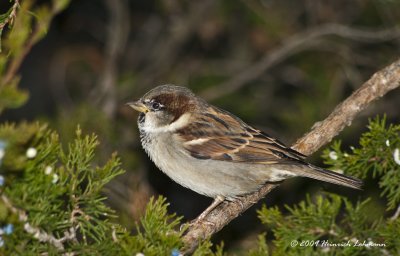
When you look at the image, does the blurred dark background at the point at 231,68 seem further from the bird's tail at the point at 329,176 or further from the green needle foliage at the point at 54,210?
the green needle foliage at the point at 54,210

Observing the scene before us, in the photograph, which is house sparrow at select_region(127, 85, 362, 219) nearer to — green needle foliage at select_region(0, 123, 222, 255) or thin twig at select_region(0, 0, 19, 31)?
green needle foliage at select_region(0, 123, 222, 255)

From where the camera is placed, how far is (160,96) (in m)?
4.00

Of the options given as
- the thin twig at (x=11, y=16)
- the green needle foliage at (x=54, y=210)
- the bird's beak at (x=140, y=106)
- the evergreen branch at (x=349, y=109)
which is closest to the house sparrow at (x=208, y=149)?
the bird's beak at (x=140, y=106)

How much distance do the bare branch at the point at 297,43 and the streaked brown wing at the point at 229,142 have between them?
1468mm

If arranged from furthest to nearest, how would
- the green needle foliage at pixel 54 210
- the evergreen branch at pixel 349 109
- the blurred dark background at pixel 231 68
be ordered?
1. the blurred dark background at pixel 231 68
2. the evergreen branch at pixel 349 109
3. the green needle foliage at pixel 54 210

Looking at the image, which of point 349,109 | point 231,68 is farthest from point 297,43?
point 349,109

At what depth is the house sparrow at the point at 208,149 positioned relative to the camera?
369cm

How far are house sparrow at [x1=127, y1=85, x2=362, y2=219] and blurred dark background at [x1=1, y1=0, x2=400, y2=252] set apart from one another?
102cm

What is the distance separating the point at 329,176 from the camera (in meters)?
3.27

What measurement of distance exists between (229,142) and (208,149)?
145 mm

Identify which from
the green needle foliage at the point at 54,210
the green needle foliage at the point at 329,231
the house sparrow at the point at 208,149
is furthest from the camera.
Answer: the house sparrow at the point at 208,149

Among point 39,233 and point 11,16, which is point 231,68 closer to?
point 11,16
